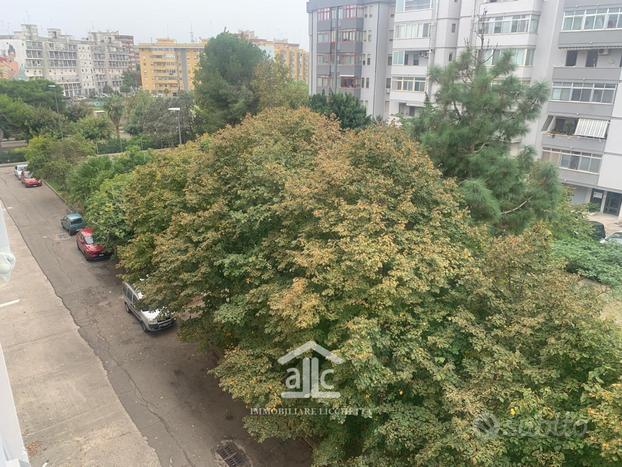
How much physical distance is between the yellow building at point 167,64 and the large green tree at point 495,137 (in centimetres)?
8318

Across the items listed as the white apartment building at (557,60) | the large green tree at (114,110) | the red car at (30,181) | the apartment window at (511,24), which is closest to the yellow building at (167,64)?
the large green tree at (114,110)

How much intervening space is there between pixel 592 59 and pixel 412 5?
38.7 ft

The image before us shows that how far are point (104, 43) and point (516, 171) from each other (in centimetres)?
10522

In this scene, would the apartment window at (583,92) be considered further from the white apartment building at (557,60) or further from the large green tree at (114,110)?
the large green tree at (114,110)

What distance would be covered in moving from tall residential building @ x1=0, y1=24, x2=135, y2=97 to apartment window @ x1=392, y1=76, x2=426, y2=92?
61371mm

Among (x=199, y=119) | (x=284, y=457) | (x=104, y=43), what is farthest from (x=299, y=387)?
(x=104, y=43)

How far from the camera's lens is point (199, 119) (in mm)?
35312

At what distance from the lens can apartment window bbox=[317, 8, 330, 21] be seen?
35.9 metres

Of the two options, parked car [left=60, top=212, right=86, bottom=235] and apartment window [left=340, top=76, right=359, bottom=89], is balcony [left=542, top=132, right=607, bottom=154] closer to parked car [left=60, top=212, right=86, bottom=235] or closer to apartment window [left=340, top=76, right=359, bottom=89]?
apartment window [left=340, top=76, right=359, bottom=89]

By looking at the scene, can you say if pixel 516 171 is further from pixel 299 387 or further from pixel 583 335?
pixel 299 387

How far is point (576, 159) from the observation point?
24.0 metres

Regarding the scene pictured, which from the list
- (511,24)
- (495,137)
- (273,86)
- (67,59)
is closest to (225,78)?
(273,86)

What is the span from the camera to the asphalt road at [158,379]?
29.3 ft

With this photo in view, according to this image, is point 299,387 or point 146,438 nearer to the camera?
point 299,387
